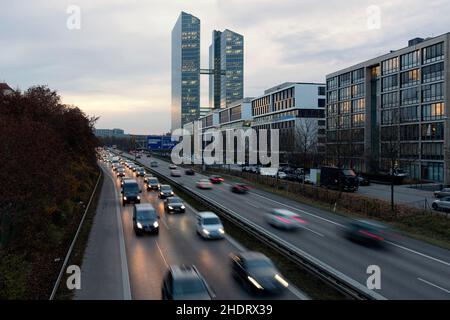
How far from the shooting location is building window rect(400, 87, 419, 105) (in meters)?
65.5

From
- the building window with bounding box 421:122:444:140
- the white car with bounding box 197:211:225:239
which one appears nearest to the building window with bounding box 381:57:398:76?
the building window with bounding box 421:122:444:140

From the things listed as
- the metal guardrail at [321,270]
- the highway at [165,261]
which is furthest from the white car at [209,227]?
the metal guardrail at [321,270]

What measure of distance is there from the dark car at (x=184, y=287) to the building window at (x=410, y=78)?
63064 mm

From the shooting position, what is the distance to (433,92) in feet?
202

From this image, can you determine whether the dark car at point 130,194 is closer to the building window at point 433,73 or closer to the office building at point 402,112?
the office building at point 402,112

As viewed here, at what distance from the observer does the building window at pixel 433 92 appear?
196ft

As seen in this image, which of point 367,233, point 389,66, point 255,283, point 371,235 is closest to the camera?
point 255,283

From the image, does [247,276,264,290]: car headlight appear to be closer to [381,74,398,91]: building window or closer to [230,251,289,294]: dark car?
[230,251,289,294]: dark car

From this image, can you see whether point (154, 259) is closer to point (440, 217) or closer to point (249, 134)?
point (440, 217)

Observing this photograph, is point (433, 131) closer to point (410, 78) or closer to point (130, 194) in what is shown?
point (410, 78)

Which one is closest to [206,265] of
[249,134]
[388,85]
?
[388,85]

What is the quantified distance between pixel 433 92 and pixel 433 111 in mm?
2941

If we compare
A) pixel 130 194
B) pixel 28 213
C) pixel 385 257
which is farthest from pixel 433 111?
pixel 28 213

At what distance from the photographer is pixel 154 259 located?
65.0 ft
